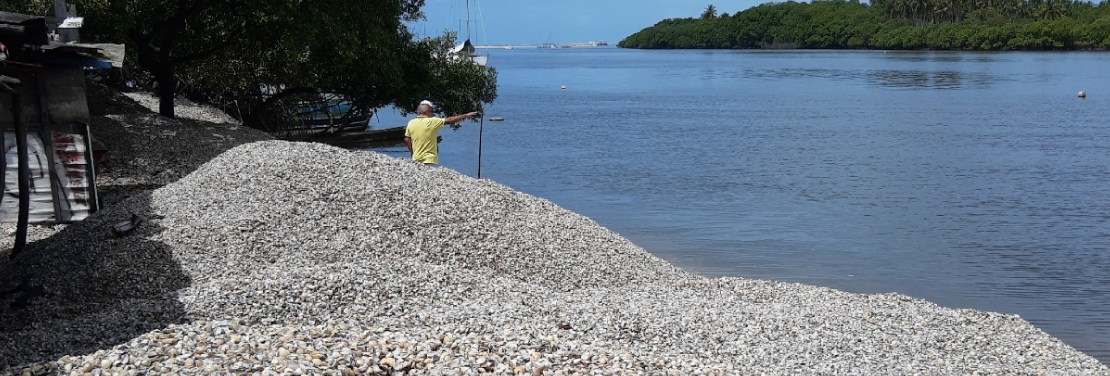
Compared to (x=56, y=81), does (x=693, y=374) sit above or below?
below

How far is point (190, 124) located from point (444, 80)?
7.12m

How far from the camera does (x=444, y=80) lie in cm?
2659

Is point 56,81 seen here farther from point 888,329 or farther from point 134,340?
point 888,329

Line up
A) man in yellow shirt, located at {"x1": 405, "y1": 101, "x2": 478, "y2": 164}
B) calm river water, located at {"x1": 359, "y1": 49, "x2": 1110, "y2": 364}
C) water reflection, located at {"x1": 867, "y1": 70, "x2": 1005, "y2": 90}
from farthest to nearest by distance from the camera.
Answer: water reflection, located at {"x1": 867, "y1": 70, "x2": 1005, "y2": 90} < calm river water, located at {"x1": 359, "y1": 49, "x2": 1110, "y2": 364} < man in yellow shirt, located at {"x1": 405, "y1": 101, "x2": 478, "y2": 164}

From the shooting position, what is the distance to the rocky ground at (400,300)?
7.59 meters

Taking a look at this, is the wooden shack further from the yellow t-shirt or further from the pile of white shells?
the yellow t-shirt

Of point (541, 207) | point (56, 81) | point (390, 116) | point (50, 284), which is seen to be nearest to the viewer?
point (50, 284)

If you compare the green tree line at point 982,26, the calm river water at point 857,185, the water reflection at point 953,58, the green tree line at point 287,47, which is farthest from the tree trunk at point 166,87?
the green tree line at point 982,26

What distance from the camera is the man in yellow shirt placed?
15250 mm

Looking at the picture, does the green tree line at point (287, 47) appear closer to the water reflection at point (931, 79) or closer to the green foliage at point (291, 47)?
the green foliage at point (291, 47)

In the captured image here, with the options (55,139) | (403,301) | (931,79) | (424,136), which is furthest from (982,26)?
(403,301)

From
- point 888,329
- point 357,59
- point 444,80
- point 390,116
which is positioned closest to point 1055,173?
point 444,80

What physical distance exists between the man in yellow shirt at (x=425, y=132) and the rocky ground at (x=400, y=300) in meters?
0.50

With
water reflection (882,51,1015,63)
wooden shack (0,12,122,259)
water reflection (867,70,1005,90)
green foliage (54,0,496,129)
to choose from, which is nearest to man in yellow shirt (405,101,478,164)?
wooden shack (0,12,122,259)
